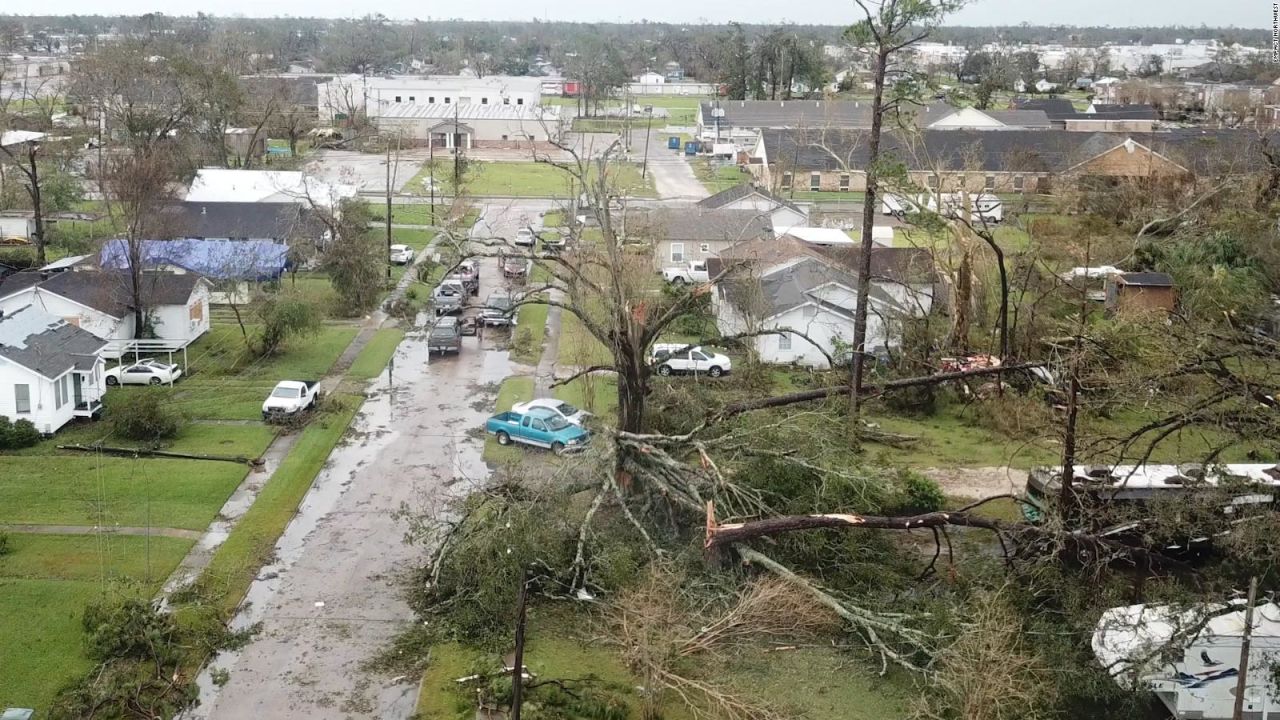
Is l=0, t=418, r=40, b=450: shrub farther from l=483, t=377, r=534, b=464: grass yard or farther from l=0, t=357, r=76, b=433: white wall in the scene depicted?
l=483, t=377, r=534, b=464: grass yard

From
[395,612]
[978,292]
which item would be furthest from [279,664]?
[978,292]

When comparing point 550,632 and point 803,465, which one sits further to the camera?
point 803,465

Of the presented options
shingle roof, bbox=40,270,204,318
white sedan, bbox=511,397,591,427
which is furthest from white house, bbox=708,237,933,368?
shingle roof, bbox=40,270,204,318

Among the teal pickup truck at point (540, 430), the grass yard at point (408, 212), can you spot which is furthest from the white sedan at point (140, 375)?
the grass yard at point (408, 212)

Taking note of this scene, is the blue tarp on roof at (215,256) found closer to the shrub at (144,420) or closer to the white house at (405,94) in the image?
the shrub at (144,420)

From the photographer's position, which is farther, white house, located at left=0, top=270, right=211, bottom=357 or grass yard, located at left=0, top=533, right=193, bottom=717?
white house, located at left=0, top=270, right=211, bottom=357

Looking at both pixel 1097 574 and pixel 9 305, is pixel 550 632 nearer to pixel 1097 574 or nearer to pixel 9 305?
pixel 1097 574
